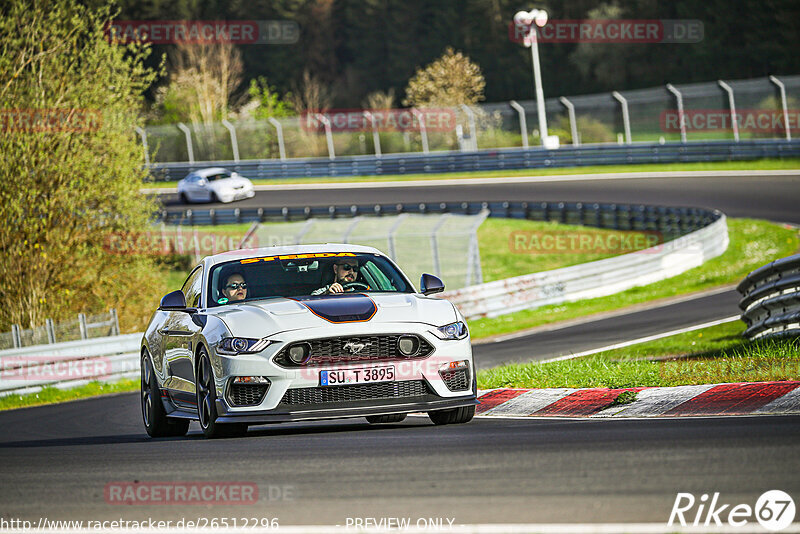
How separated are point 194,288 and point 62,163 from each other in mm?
14110

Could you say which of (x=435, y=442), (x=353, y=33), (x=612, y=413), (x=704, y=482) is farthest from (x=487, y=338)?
(x=353, y=33)

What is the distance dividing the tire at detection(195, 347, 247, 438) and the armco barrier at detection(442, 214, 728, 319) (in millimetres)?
14838

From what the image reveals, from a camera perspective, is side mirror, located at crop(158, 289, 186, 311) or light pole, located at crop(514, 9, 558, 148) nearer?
side mirror, located at crop(158, 289, 186, 311)

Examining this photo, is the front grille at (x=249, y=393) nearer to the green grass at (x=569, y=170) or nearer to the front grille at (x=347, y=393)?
the front grille at (x=347, y=393)

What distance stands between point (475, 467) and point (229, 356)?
2638mm

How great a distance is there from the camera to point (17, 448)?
33.2 ft

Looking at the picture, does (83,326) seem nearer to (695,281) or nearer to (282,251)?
(282,251)

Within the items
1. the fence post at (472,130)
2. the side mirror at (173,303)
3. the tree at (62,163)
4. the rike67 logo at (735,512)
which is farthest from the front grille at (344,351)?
the fence post at (472,130)

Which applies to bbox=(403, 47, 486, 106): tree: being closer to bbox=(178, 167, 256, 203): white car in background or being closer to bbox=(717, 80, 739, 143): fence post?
bbox=(178, 167, 256, 203): white car in background

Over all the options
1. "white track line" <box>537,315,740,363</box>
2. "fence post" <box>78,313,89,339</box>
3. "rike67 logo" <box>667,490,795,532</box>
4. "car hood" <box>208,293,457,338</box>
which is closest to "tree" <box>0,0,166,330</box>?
"fence post" <box>78,313,89,339</box>

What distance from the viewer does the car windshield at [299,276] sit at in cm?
984

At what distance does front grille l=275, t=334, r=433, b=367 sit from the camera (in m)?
8.62

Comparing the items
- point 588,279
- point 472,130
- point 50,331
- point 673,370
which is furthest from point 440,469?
point 472,130

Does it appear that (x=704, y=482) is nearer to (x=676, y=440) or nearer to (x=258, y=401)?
(x=676, y=440)
